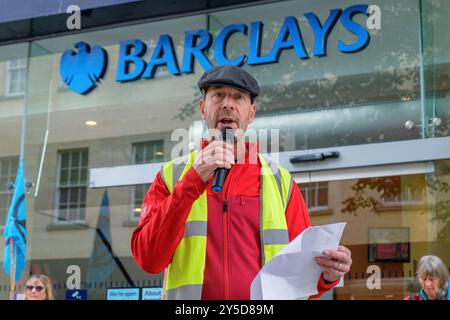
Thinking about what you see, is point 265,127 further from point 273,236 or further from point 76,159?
point 273,236

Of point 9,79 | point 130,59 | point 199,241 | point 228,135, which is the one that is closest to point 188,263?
point 199,241

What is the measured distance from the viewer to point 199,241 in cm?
221

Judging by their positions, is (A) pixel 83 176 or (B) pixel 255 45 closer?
(B) pixel 255 45

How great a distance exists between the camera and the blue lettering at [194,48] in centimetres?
910

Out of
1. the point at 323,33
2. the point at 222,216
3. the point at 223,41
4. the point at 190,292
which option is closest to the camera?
the point at 190,292

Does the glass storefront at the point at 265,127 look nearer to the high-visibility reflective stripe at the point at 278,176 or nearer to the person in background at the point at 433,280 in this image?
the person in background at the point at 433,280

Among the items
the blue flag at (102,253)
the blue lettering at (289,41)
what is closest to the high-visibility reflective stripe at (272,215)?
the blue lettering at (289,41)

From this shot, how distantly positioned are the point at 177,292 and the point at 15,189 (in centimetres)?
800

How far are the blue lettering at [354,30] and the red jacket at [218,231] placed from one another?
6.27 m

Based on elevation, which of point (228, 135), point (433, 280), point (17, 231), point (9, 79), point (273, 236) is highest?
point (9, 79)

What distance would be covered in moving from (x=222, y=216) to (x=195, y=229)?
10cm

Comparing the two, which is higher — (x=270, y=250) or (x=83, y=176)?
(x=83, y=176)

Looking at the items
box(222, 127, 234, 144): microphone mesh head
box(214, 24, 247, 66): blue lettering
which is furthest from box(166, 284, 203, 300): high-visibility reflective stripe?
box(214, 24, 247, 66): blue lettering

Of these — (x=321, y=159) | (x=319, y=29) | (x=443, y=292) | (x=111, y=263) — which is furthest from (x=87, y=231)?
(x=443, y=292)
